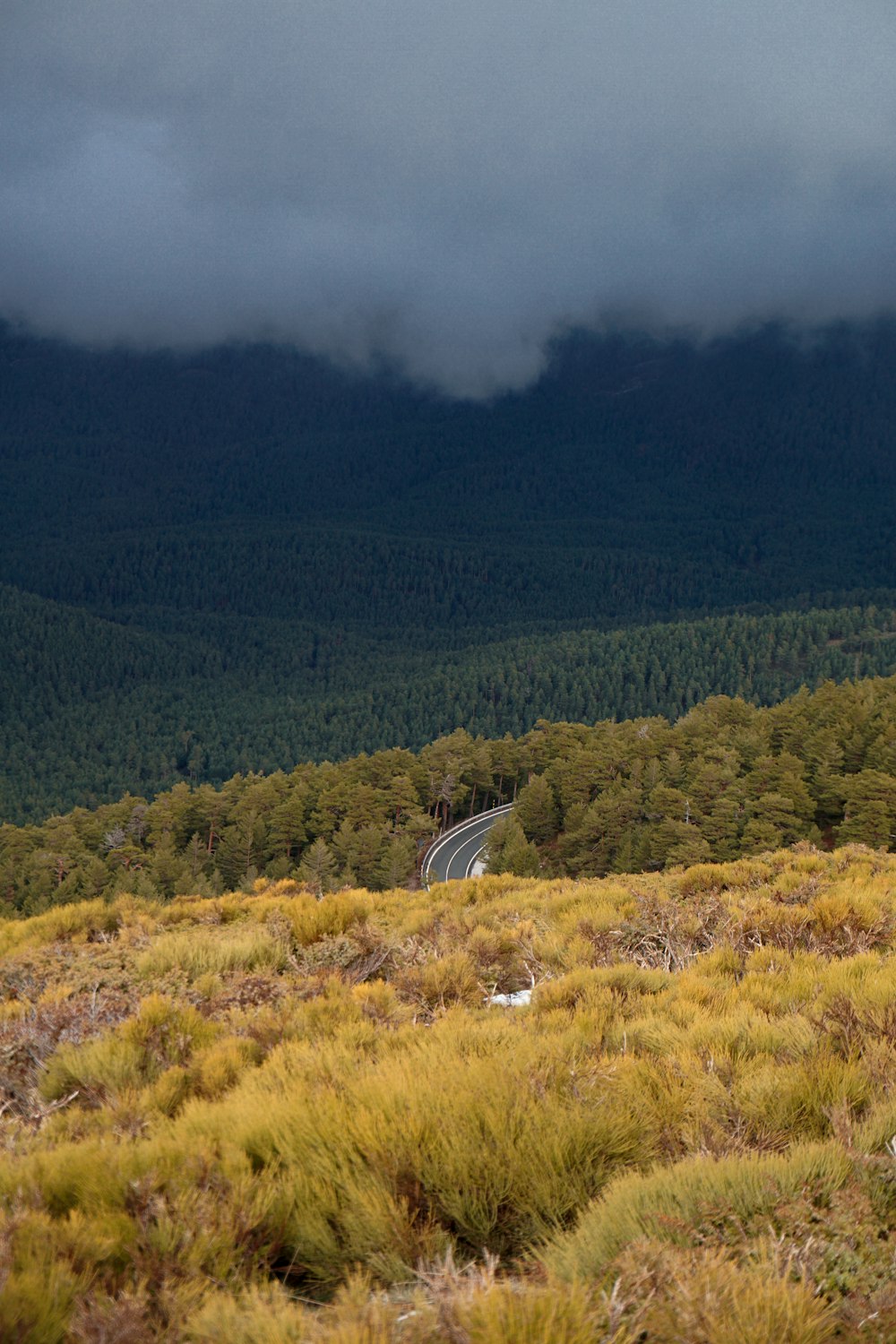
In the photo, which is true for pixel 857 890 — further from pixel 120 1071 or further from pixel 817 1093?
pixel 120 1071

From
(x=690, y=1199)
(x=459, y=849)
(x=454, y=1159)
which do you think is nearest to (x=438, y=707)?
(x=459, y=849)

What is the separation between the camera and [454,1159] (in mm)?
3367

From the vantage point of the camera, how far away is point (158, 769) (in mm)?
131250

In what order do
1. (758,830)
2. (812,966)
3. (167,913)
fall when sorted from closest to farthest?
(812,966)
(167,913)
(758,830)

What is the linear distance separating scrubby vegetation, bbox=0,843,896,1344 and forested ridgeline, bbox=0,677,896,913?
30.6 m

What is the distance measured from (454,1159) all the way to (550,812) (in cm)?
4690

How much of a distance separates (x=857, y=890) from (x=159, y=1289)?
9.59 meters

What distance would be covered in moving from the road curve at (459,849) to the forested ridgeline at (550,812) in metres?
1.43

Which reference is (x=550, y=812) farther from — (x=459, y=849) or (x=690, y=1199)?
(x=690, y=1199)

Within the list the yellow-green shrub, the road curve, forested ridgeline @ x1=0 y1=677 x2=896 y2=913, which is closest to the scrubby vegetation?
the yellow-green shrub

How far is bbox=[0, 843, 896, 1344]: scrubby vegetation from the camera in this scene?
2.52 metres

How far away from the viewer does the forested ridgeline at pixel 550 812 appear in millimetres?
39219

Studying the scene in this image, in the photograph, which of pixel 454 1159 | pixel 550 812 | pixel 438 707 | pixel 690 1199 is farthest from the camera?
pixel 438 707

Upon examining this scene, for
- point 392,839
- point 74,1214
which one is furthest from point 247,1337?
point 392,839
